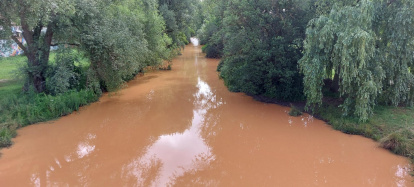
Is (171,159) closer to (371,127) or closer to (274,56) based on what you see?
(371,127)

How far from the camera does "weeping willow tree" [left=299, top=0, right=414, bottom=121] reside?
10016 millimetres

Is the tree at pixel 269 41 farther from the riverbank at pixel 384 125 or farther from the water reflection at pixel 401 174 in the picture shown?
the water reflection at pixel 401 174

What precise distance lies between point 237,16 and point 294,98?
4962 mm

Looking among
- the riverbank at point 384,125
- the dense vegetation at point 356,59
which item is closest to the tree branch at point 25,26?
the dense vegetation at point 356,59

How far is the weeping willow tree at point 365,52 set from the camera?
32.9ft

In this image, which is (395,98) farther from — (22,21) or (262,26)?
(22,21)

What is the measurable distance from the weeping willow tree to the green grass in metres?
0.39

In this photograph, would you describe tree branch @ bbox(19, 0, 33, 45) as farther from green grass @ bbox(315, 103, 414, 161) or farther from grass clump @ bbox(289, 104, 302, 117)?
green grass @ bbox(315, 103, 414, 161)

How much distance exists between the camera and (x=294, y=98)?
14.3 metres

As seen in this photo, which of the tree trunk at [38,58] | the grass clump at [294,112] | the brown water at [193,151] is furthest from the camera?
the tree trunk at [38,58]

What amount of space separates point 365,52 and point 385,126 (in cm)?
271

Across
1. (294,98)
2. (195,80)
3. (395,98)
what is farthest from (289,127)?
(195,80)

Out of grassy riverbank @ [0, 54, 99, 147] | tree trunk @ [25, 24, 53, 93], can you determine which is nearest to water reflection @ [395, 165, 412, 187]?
grassy riverbank @ [0, 54, 99, 147]

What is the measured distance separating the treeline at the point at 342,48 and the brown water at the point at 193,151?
1649 millimetres
